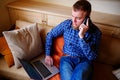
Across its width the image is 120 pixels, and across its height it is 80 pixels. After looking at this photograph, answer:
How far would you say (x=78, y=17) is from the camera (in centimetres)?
129

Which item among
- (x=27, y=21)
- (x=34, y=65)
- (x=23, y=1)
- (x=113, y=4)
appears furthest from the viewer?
(x=23, y=1)

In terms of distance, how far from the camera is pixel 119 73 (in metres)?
1.50

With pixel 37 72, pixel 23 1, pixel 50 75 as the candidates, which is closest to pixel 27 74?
pixel 37 72

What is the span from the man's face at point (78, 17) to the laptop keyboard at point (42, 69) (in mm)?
574

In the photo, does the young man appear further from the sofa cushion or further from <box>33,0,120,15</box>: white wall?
<box>33,0,120,15</box>: white wall

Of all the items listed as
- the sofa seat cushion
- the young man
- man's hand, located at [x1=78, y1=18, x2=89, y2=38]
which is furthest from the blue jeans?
the sofa seat cushion

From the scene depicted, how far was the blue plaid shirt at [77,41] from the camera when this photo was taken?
137 cm

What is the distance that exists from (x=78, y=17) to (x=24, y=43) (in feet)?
2.23

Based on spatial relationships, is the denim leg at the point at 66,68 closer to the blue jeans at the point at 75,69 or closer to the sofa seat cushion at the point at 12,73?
the blue jeans at the point at 75,69

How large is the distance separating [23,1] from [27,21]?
0.38 m

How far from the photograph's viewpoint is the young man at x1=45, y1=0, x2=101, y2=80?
1278 millimetres

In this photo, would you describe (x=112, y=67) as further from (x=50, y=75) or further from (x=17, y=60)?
(x=17, y=60)

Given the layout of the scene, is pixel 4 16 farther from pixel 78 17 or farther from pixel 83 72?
pixel 83 72

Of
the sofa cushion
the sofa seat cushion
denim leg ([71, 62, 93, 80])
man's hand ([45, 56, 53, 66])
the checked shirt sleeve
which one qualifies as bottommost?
the sofa seat cushion
